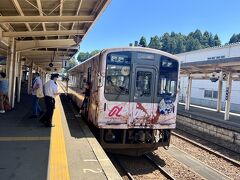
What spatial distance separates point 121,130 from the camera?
9547mm

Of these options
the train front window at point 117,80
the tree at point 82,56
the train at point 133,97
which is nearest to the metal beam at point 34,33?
the train at point 133,97

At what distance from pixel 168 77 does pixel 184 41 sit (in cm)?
9839

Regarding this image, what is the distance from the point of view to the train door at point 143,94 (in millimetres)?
9430

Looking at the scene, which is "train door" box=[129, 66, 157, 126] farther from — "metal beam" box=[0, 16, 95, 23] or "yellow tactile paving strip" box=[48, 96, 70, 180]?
"metal beam" box=[0, 16, 95, 23]

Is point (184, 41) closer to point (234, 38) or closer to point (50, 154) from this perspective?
point (234, 38)

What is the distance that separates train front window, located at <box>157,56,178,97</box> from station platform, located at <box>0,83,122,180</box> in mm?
2491

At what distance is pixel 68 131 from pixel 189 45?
97.2 meters

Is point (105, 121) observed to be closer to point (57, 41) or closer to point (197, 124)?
point (57, 41)

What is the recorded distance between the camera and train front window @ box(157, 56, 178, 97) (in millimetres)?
9703

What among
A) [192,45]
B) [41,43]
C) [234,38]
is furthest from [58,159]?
[192,45]

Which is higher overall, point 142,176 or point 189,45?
point 189,45

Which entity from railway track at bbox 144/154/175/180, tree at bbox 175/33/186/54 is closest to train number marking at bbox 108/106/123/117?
railway track at bbox 144/154/175/180

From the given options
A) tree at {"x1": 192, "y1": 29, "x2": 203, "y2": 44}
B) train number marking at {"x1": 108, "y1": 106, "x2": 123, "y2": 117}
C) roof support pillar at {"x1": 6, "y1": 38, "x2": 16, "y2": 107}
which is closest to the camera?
train number marking at {"x1": 108, "y1": 106, "x2": 123, "y2": 117}

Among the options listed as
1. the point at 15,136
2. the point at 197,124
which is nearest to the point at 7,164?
the point at 15,136
